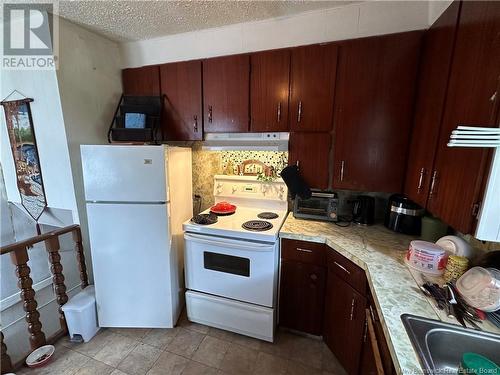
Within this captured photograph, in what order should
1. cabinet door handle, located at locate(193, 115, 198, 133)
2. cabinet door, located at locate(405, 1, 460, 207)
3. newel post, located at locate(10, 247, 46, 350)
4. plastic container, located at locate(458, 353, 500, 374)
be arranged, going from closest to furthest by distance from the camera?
plastic container, located at locate(458, 353, 500, 374), cabinet door, located at locate(405, 1, 460, 207), newel post, located at locate(10, 247, 46, 350), cabinet door handle, located at locate(193, 115, 198, 133)

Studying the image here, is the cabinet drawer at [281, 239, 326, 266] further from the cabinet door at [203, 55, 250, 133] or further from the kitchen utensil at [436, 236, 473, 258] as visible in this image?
the cabinet door at [203, 55, 250, 133]

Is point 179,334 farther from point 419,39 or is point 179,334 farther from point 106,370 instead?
point 419,39

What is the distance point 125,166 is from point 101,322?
4.52 ft

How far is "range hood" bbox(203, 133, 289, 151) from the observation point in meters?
1.84

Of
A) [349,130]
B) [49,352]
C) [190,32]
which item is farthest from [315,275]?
[190,32]

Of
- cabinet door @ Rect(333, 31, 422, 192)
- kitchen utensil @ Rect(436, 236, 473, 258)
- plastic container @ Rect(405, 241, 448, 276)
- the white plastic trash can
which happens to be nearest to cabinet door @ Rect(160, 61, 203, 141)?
cabinet door @ Rect(333, 31, 422, 192)

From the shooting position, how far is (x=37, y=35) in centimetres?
176

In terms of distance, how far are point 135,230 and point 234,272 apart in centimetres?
85

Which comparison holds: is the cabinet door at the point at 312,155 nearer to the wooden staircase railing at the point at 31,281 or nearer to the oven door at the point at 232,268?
the oven door at the point at 232,268

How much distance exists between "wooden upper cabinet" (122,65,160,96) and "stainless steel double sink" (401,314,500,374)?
246 centimetres

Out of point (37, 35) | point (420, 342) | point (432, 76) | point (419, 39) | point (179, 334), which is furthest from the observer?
point (179, 334)

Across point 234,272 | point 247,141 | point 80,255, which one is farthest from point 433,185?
point 80,255

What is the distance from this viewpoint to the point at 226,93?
6.42ft

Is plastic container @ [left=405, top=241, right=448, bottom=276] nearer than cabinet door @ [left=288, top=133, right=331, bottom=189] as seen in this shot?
Yes
